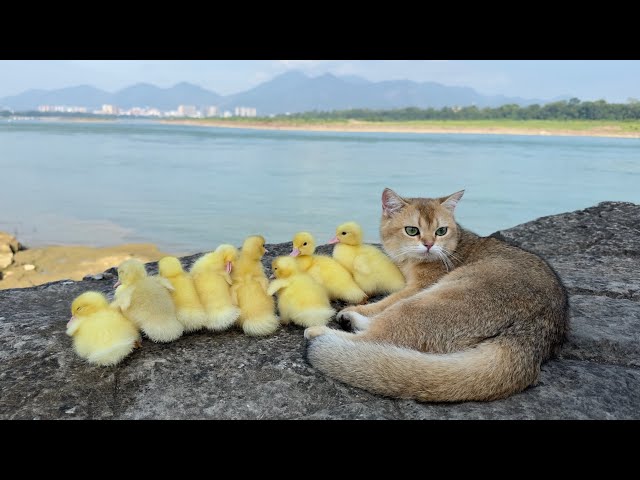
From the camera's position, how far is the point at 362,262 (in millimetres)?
4012

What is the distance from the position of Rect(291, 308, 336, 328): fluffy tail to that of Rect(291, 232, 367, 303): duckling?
39cm

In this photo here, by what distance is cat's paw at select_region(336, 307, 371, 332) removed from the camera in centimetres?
344

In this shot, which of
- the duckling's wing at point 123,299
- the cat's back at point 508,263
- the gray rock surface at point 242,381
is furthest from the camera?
the cat's back at point 508,263

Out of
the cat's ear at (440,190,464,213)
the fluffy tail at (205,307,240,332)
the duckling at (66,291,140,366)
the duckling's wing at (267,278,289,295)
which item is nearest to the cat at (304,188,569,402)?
the cat's ear at (440,190,464,213)

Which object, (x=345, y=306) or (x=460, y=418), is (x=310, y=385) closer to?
(x=460, y=418)

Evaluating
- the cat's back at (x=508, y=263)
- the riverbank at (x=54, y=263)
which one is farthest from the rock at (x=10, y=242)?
the cat's back at (x=508, y=263)

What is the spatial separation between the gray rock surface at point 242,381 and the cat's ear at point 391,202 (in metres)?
1.27

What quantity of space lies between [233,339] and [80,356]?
0.86 meters

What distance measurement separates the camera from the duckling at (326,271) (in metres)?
3.81

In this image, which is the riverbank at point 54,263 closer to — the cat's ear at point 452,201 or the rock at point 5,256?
the rock at point 5,256

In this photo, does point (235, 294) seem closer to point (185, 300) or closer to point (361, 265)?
point (185, 300)

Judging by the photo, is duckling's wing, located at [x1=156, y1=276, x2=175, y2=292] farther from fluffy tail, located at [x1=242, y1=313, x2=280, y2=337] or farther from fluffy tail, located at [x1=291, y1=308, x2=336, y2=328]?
fluffy tail, located at [x1=291, y1=308, x2=336, y2=328]

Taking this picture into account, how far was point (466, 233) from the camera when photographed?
4355 mm

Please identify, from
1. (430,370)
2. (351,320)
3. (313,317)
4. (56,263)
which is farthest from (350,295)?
(56,263)
